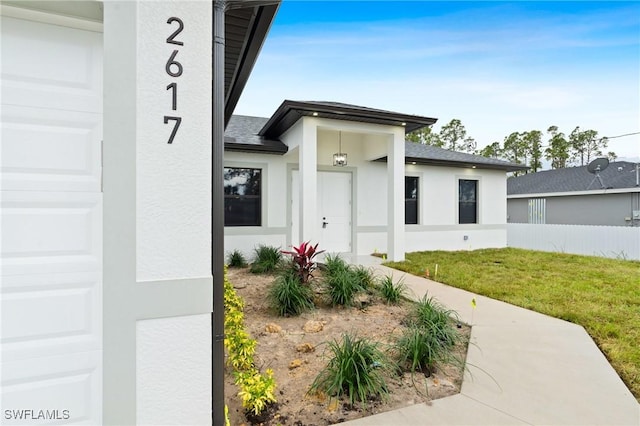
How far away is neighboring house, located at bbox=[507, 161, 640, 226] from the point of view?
13.8 m

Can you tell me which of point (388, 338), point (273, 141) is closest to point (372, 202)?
point (273, 141)

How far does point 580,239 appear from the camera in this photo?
1092 centimetres

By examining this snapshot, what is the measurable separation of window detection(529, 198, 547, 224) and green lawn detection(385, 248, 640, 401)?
332 inches

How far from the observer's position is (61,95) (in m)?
1.80

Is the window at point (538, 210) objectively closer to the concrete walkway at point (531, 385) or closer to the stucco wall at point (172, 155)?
the concrete walkway at point (531, 385)

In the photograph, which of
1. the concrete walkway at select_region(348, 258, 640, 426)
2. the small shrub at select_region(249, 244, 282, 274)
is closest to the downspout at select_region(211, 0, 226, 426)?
the concrete walkway at select_region(348, 258, 640, 426)

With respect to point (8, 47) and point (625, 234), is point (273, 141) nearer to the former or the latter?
point (8, 47)

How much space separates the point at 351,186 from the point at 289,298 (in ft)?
19.1

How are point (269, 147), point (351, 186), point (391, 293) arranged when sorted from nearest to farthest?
point (391, 293), point (269, 147), point (351, 186)

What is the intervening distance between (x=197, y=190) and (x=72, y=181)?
2.77 feet

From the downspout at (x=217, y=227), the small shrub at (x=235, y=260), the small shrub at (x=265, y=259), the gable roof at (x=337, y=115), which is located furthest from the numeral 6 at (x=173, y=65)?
the small shrub at (x=235, y=260)

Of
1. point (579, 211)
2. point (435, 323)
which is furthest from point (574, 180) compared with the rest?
point (435, 323)

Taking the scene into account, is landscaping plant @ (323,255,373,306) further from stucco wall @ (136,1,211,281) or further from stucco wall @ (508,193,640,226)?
stucco wall @ (508,193,640,226)

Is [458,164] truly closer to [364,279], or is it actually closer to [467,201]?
[467,201]
